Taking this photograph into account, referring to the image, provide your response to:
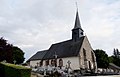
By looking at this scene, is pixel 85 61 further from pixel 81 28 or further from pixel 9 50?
pixel 9 50

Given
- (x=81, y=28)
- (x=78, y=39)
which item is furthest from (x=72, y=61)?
(x=81, y=28)

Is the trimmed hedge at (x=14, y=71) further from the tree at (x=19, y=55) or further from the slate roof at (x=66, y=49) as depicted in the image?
the tree at (x=19, y=55)

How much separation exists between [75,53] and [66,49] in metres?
4.93

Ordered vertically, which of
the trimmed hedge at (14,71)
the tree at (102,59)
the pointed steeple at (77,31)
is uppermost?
the pointed steeple at (77,31)

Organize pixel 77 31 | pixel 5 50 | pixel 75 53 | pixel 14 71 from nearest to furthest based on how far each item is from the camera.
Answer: pixel 14 71 < pixel 5 50 < pixel 75 53 < pixel 77 31

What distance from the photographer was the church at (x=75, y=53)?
46594 mm

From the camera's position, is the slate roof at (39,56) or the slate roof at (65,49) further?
the slate roof at (39,56)

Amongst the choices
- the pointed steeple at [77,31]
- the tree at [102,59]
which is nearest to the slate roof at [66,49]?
the pointed steeple at [77,31]

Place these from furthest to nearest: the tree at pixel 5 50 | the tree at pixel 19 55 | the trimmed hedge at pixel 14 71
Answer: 1. the tree at pixel 19 55
2. the tree at pixel 5 50
3. the trimmed hedge at pixel 14 71

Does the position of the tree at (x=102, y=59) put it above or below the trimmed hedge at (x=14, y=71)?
above

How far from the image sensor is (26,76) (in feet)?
57.6

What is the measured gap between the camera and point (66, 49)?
50.9 meters

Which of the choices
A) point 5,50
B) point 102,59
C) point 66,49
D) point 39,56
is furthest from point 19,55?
point 5,50

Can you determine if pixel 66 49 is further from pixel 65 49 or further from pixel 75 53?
pixel 75 53
